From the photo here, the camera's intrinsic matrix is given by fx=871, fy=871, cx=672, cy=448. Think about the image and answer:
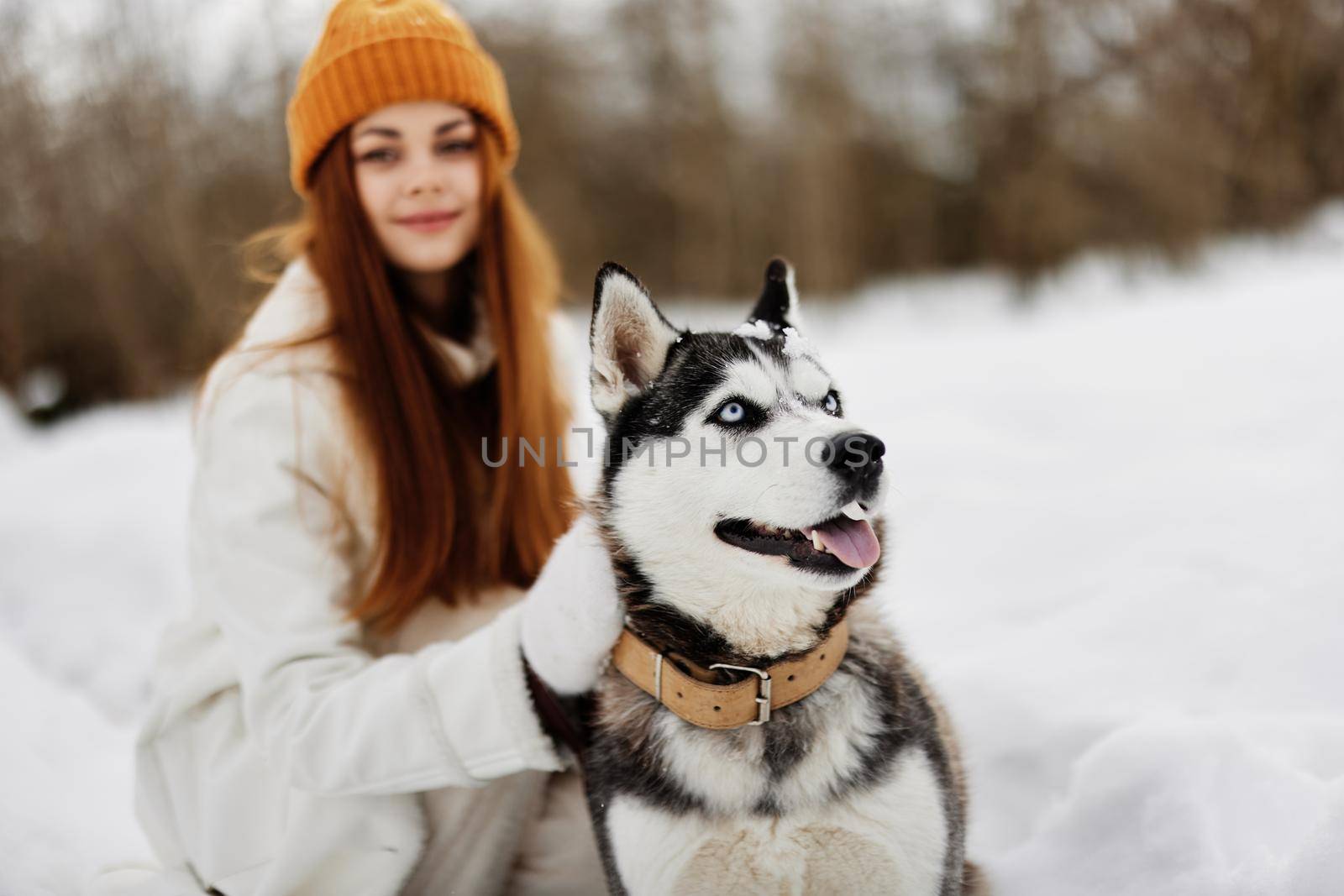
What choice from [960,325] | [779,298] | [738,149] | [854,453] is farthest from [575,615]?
[738,149]

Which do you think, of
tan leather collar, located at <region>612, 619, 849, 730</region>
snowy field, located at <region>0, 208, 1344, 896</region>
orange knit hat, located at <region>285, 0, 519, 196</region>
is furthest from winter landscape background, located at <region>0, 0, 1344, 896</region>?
orange knit hat, located at <region>285, 0, 519, 196</region>

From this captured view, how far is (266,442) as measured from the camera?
6.52 ft

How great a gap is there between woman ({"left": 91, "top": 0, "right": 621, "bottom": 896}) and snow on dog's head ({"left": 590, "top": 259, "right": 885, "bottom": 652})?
16 centimetres

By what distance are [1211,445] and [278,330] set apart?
368cm

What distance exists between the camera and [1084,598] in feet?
9.72

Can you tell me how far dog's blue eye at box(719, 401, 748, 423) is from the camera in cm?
161

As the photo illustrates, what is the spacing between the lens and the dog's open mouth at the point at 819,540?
146 centimetres

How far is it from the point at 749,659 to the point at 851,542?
11.6 inches

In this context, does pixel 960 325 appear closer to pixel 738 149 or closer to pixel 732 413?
pixel 738 149

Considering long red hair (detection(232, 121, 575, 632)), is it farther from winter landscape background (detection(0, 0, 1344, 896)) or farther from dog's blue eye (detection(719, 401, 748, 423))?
winter landscape background (detection(0, 0, 1344, 896))

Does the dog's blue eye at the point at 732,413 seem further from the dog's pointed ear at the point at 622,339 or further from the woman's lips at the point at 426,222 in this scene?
the woman's lips at the point at 426,222

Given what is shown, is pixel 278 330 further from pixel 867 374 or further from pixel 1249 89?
pixel 1249 89

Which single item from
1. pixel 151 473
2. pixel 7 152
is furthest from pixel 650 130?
pixel 151 473

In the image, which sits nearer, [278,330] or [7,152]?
[278,330]
